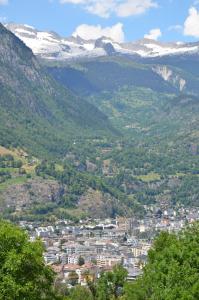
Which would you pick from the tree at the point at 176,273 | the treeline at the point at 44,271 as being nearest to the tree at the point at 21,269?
the treeline at the point at 44,271

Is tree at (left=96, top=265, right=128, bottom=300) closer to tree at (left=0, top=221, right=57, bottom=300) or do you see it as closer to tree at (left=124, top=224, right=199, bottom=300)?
tree at (left=124, top=224, right=199, bottom=300)

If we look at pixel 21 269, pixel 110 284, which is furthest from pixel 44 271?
pixel 110 284

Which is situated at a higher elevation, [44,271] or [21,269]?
[21,269]

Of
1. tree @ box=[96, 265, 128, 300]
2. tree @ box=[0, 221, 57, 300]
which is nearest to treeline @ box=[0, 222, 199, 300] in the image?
tree @ box=[0, 221, 57, 300]

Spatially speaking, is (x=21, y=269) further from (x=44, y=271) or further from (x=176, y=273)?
(x=176, y=273)

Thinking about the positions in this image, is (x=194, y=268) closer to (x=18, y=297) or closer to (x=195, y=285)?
(x=195, y=285)

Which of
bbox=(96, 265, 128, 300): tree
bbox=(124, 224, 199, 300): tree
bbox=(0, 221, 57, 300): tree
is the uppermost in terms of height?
bbox=(0, 221, 57, 300): tree
